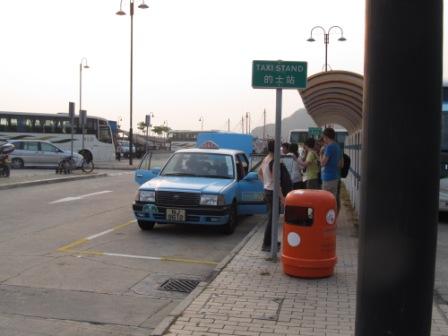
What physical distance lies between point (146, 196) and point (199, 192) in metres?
0.98

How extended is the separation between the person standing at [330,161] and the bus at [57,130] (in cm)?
2834

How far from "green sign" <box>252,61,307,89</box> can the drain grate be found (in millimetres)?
2672

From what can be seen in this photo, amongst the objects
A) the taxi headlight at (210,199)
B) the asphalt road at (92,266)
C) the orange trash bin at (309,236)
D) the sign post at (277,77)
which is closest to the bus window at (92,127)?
the asphalt road at (92,266)

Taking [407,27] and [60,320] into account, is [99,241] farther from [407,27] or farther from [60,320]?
[407,27]

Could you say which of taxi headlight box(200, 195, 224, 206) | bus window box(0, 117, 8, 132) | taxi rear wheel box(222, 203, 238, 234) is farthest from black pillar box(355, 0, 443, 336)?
bus window box(0, 117, 8, 132)

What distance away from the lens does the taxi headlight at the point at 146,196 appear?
1020 centimetres

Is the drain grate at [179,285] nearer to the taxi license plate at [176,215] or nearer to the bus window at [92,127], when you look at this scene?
the taxi license plate at [176,215]

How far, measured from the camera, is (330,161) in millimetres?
10203

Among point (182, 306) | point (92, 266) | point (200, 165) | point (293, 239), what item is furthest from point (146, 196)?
point (182, 306)

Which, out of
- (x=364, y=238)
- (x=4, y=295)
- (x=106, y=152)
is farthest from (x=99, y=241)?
(x=106, y=152)

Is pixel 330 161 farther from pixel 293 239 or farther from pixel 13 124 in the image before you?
pixel 13 124

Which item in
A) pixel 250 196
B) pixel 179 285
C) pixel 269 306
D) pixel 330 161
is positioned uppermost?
pixel 330 161

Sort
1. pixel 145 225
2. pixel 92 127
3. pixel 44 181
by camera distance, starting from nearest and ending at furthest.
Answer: pixel 145 225 < pixel 44 181 < pixel 92 127

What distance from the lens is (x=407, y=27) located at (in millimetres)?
2131
